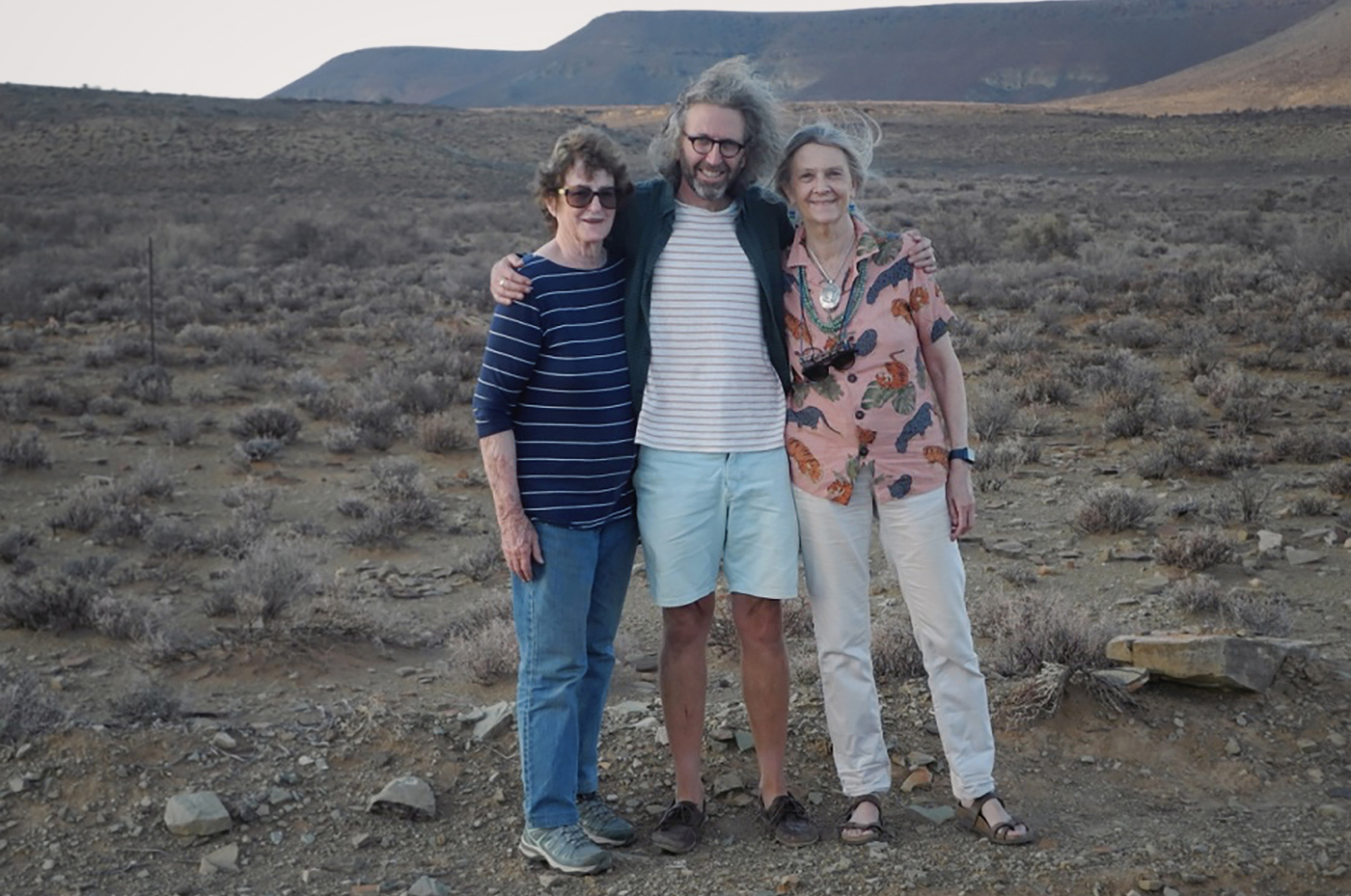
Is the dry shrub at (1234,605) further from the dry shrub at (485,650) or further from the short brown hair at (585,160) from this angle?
the short brown hair at (585,160)

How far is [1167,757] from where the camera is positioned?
4.04 m

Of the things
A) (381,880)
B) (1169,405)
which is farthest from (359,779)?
(1169,405)

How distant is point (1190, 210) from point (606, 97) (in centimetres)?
10316

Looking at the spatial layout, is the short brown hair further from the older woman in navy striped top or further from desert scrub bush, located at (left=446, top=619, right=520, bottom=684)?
desert scrub bush, located at (left=446, top=619, right=520, bottom=684)

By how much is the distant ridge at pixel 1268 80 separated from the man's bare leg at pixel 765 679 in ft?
236

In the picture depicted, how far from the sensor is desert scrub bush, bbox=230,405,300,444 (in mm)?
10734

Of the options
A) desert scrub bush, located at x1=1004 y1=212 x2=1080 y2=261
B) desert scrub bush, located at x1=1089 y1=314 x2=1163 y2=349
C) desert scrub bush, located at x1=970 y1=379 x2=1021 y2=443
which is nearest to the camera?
desert scrub bush, located at x1=970 y1=379 x2=1021 y2=443

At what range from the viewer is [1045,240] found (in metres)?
21.7

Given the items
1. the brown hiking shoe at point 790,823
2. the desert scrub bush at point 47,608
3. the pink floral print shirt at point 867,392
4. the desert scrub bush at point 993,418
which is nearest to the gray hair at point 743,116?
the pink floral print shirt at point 867,392

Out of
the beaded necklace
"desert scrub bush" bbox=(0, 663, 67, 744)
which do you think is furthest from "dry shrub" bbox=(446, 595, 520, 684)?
the beaded necklace

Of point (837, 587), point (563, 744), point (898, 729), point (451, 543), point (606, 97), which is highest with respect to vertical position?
point (606, 97)

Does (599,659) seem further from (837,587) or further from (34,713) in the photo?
(34,713)

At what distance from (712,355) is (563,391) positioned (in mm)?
418

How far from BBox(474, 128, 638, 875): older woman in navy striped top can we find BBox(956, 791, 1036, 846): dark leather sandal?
1.07 metres
